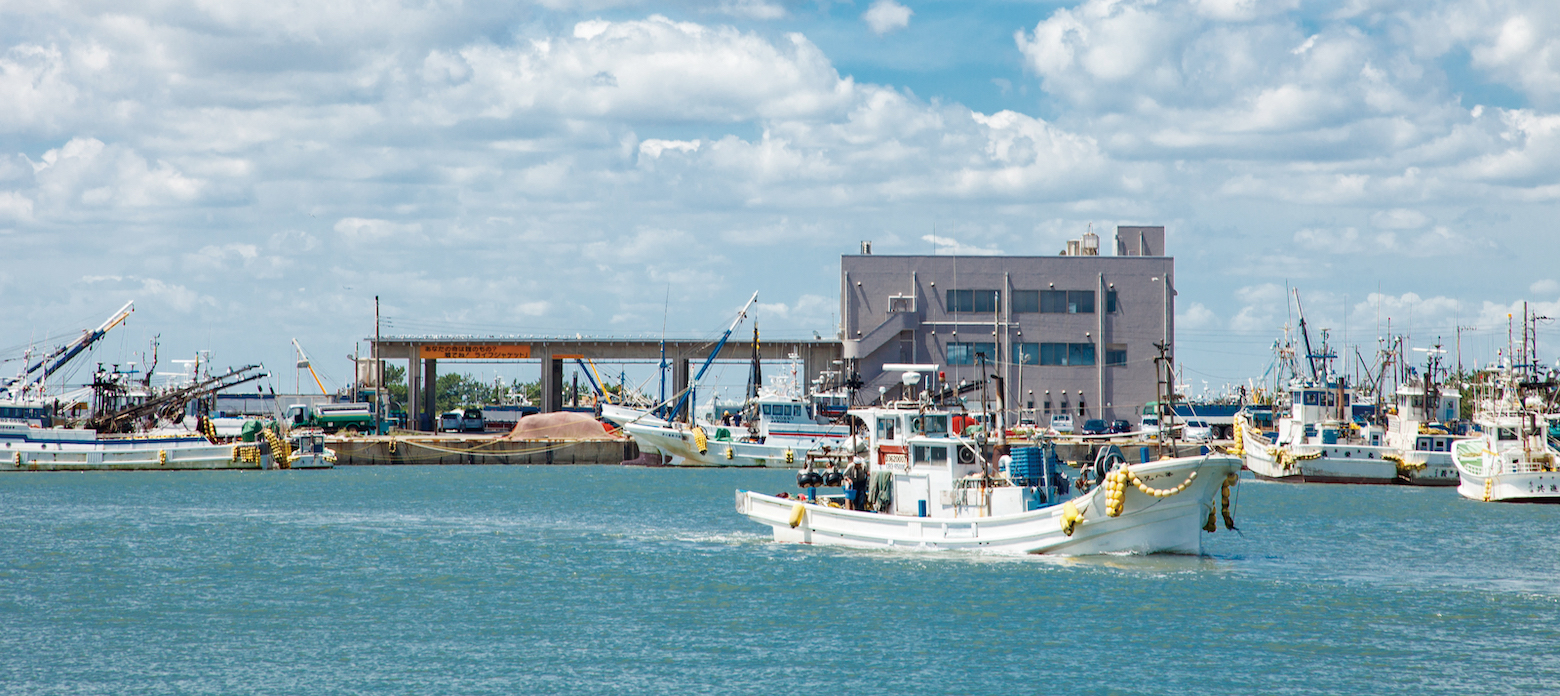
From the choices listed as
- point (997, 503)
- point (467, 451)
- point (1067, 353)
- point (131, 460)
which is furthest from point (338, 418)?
point (997, 503)

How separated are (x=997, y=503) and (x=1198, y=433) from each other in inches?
2440

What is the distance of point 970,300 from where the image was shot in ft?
318

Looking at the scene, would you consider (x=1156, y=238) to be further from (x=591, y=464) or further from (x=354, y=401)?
(x=354, y=401)

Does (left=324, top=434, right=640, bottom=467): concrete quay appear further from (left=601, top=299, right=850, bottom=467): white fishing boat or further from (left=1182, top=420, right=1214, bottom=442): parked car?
(left=1182, top=420, right=1214, bottom=442): parked car

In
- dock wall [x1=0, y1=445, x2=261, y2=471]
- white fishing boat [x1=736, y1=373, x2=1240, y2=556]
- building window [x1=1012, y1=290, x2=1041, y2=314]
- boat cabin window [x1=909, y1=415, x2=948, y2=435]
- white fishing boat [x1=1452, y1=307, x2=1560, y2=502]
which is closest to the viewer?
white fishing boat [x1=736, y1=373, x2=1240, y2=556]

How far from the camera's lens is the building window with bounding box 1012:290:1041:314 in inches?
3809

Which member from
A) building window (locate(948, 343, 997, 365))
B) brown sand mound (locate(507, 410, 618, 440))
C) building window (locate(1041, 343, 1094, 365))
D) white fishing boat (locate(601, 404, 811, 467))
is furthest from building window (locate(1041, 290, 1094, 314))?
brown sand mound (locate(507, 410, 618, 440))

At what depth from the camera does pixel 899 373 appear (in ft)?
316

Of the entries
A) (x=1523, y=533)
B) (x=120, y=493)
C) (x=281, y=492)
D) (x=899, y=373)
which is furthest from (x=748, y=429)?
(x=1523, y=533)

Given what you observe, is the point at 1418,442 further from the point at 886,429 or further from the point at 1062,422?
the point at 886,429

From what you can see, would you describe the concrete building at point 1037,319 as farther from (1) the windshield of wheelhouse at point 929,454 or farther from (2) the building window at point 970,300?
(1) the windshield of wheelhouse at point 929,454

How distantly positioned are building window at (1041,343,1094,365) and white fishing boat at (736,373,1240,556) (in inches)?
2306

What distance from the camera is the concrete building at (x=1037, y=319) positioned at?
96375 millimetres

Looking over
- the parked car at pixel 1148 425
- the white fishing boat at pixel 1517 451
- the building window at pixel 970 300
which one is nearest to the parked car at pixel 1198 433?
the parked car at pixel 1148 425
